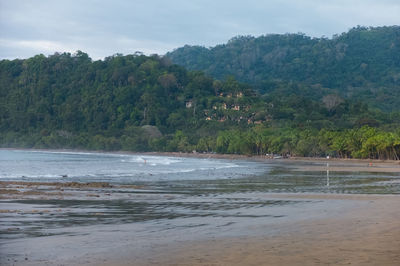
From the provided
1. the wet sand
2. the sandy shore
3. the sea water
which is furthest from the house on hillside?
the sandy shore

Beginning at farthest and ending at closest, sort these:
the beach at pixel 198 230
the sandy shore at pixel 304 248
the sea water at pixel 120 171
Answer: the sea water at pixel 120 171
the beach at pixel 198 230
the sandy shore at pixel 304 248

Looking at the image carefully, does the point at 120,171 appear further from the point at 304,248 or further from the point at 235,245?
the point at 304,248

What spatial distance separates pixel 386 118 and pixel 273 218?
5568 inches

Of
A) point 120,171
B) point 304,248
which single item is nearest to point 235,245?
point 304,248

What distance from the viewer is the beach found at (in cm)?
1254

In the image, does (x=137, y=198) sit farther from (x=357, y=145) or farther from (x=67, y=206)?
(x=357, y=145)

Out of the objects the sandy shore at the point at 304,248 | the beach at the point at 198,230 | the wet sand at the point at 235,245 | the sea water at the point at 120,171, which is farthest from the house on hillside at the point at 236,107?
the sandy shore at the point at 304,248

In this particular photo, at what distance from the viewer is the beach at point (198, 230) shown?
1254cm

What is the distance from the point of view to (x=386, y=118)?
500ft

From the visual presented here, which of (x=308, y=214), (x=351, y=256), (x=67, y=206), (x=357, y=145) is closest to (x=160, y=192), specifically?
(x=67, y=206)

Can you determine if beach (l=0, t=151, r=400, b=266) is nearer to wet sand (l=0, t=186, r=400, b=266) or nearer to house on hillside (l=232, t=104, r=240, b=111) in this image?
wet sand (l=0, t=186, r=400, b=266)

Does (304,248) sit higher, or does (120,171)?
(304,248)

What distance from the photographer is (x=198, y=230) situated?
1625cm

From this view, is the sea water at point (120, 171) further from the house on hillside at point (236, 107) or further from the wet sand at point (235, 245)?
the house on hillside at point (236, 107)
